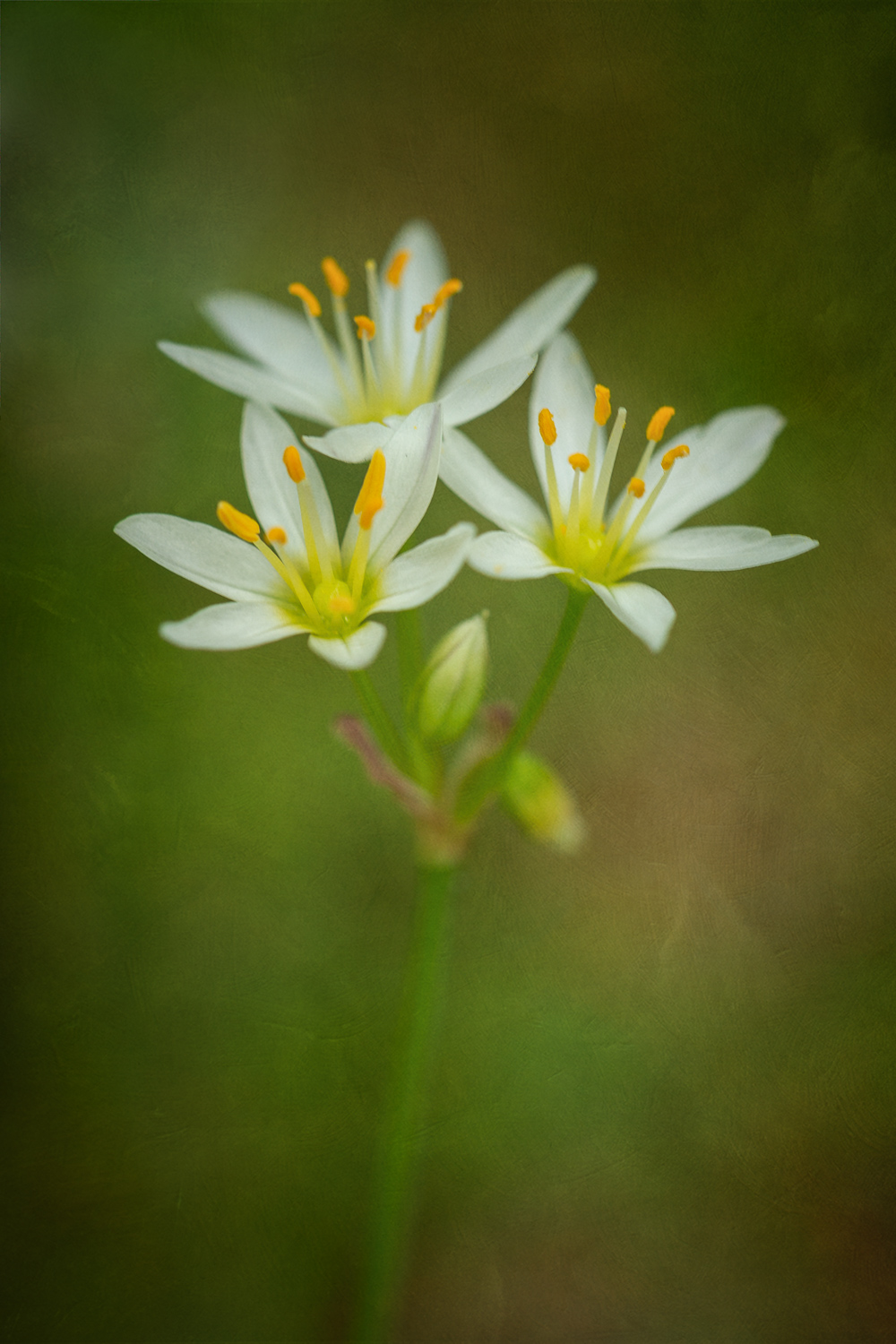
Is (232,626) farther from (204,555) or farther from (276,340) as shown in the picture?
(276,340)

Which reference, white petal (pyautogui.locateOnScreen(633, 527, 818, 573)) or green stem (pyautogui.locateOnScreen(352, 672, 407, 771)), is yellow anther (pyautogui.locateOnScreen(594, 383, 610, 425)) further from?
green stem (pyautogui.locateOnScreen(352, 672, 407, 771))

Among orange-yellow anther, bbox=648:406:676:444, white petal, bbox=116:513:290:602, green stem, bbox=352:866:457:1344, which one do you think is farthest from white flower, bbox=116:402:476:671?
green stem, bbox=352:866:457:1344

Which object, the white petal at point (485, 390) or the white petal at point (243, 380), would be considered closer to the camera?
the white petal at point (485, 390)

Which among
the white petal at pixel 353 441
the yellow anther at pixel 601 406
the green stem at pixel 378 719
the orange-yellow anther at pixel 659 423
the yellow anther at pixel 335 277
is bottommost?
the green stem at pixel 378 719

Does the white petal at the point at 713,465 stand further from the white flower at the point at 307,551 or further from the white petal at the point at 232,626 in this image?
the white petal at the point at 232,626

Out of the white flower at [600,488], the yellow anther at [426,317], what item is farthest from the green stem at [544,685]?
the yellow anther at [426,317]

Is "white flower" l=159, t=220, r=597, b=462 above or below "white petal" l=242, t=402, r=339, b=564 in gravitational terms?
above

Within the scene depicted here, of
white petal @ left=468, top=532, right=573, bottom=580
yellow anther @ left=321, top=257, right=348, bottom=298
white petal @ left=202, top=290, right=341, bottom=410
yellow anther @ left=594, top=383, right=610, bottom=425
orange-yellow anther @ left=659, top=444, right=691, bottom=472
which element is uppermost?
yellow anther @ left=321, top=257, right=348, bottom=298
